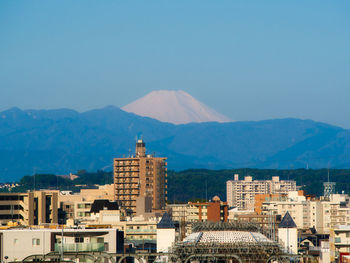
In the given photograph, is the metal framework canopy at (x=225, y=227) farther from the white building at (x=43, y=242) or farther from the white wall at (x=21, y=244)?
the white wall at (x=21, y=244)

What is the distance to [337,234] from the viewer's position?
10956 centimetres

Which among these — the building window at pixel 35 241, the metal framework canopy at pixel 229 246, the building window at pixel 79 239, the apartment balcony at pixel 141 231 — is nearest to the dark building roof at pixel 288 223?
the metal framework canopy at pixel 229 246

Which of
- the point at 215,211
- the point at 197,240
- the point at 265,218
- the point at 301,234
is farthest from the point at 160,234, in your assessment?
the point at 265,218

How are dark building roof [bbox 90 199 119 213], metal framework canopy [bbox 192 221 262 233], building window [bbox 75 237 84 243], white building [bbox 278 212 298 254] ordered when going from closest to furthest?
building window [bbox 75 237 84 243] < metal framework canopy [bbox 192 221 262 233] < white building [bbox 278 212 298 254] < dark building roof [bbox 90 199 119 213]

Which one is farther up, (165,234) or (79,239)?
(165,234)

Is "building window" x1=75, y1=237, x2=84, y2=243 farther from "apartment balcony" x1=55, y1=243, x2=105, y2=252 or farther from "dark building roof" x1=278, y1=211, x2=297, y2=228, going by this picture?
"dark building roof" x1=278, y1=211, x2=297, y2=228

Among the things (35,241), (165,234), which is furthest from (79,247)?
(165,234)

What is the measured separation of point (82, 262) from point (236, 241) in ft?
42.2

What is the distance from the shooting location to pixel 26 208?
171625 mm

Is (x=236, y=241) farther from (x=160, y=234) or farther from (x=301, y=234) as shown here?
(x=301, y=234)

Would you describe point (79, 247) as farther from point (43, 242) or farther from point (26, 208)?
point (26, 208)

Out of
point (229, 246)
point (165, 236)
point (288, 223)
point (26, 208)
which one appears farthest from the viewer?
point (26, 208)

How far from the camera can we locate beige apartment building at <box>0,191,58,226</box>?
17038 centimetres

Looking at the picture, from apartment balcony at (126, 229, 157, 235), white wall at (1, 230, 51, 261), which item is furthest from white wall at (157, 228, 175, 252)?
apartment balcony at (126, 229, 157, 235)
